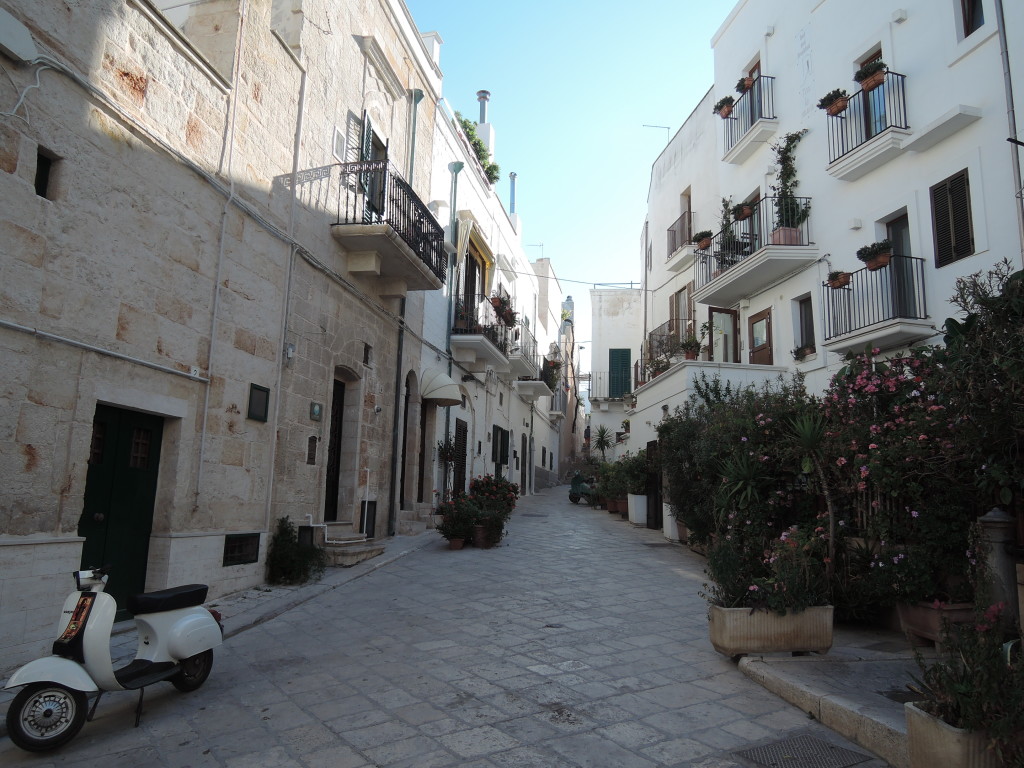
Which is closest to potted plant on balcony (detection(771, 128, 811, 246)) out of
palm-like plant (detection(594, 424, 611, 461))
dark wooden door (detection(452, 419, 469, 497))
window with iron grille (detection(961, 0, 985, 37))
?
window with iron grille (detection(961, 0, 985, 37))

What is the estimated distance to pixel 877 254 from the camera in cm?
1144

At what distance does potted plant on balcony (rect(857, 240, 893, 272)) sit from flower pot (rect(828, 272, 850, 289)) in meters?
0.56

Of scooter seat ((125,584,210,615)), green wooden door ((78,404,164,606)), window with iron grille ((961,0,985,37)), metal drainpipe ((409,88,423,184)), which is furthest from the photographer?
metal drainpipe ((409,88,423,184))

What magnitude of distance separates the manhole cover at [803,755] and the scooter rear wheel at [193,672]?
3.47 metres

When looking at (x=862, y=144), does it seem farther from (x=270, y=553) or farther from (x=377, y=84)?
(x=270, y=553)

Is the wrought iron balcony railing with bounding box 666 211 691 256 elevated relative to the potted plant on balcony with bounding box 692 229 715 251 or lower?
elevated

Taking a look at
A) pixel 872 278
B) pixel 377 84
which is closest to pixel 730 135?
pixel 872 278

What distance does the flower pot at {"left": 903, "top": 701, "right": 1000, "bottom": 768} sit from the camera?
2.93m

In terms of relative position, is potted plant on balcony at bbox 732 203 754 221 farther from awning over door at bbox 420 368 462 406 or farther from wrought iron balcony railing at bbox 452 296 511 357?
awning over door at bbox 420 368 462 406

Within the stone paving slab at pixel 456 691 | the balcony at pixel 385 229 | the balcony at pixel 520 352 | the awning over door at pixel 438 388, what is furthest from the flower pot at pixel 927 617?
the balcony at pixel 520 352

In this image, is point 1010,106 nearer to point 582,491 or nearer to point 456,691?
point 456,691

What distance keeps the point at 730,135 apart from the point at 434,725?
16.1 metres

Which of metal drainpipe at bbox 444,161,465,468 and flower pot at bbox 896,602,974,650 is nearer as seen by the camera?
flower pot at bbox 896,602,974,650

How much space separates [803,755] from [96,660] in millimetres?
3921
